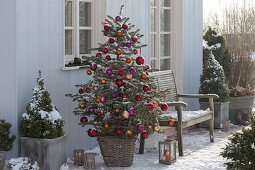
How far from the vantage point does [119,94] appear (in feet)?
23.4

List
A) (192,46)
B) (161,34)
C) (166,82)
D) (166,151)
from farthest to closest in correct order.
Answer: (192,46), (161,34), (166,82), (166,151)

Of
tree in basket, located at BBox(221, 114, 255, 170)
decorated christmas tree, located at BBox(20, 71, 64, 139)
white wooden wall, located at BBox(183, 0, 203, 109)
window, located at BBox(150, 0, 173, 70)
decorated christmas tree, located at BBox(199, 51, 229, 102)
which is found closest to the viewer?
tree in basket, located at BBox(221, 114, 255, 170)

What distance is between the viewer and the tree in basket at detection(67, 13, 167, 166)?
278 inches

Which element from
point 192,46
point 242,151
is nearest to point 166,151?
point 242,151

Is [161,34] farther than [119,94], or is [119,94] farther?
[161,34]

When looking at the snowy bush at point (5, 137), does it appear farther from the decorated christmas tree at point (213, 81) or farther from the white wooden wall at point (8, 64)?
the decorated christmas tree at point (213, 81)

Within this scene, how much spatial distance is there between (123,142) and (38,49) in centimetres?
148

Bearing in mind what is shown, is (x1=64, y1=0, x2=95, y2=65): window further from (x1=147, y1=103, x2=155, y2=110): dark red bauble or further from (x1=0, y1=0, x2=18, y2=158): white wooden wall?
(x1=147, y1=103, x2=155, y2=110): dark red bauble

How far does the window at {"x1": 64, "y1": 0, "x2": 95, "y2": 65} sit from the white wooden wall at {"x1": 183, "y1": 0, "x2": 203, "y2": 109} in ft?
9.48

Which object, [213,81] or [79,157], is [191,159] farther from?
[213,81]

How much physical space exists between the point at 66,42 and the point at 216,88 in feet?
12.1

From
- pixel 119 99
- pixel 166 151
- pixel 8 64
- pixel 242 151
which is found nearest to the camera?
pixel 242 151

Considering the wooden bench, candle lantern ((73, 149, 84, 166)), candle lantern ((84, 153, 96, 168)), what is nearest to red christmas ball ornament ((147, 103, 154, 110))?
the wooden bench

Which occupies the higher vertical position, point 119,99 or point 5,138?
point 119,99
